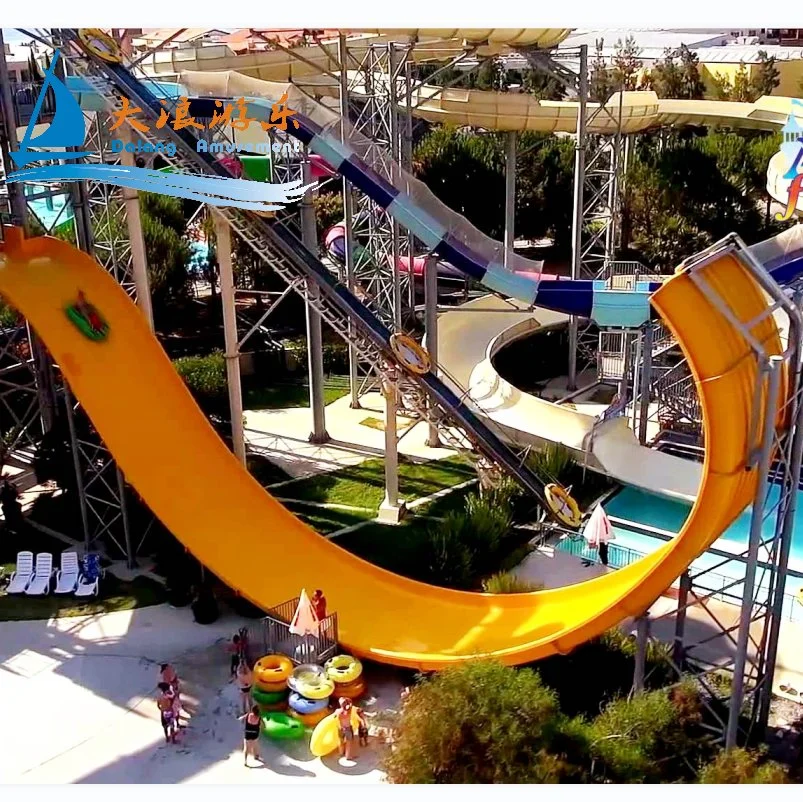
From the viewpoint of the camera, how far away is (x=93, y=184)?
12.8m

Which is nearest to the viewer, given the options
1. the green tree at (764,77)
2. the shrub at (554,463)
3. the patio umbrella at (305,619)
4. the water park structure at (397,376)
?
the water park structure at (397,376)

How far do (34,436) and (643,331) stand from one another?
332 inches

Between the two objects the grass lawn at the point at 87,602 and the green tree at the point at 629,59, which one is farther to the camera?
the green tree at the point at 629,59

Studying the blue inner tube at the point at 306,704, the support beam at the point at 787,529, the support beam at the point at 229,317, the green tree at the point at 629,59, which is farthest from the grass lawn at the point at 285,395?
the green tree at the point at 629,59

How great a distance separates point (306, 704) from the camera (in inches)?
360

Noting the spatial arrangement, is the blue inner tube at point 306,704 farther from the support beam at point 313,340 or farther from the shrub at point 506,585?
the support beam at point 313,340

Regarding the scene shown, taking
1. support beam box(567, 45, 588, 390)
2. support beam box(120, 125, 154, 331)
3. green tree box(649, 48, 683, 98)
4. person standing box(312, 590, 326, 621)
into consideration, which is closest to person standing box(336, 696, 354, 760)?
person standing box(312, 590, 326, 621)

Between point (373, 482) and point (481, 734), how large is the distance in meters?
6.83

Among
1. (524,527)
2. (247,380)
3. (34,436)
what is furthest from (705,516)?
(247,380)

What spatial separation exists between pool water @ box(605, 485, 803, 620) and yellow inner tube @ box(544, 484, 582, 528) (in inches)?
23.0

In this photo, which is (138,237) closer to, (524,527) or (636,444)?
(524,527)

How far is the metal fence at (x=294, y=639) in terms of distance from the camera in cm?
975

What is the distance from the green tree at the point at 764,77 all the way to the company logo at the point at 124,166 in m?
23.7

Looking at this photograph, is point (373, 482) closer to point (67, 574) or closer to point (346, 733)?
point (67, 574)
